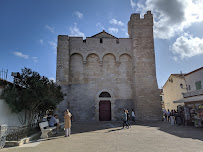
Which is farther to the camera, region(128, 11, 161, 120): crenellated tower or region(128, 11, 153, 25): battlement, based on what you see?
region(128, 11, 153, 25): battlement

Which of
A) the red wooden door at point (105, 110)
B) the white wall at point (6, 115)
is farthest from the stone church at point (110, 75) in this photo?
the white wall at point (6, 115)

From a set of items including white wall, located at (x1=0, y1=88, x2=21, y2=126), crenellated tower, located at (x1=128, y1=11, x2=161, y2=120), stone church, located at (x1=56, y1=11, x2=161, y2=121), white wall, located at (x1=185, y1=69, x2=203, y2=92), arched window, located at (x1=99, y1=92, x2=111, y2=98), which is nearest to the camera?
white wall, located at (x1=0, y1=88, x2=21, y2=126)

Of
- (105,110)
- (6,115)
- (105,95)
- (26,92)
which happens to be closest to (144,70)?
(105,95)

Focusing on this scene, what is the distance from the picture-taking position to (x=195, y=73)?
16.0 metres

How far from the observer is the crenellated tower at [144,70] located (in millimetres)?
15531

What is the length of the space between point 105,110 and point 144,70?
5.93 metres

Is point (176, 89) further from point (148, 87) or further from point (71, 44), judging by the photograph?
point (71, 44)

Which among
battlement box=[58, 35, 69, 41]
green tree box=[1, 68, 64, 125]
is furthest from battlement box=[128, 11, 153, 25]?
green tree box=[1, 68, 64, 125]

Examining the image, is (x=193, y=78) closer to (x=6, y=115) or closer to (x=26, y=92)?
(x=26, y=92)

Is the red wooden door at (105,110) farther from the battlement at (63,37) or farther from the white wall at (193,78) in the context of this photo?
the white wall at (193,78)

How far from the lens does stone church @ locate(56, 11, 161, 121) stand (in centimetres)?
1569

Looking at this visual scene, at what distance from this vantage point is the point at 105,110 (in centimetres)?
1614

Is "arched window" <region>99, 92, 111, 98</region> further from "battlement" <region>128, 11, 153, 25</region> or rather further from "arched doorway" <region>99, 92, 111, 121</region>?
"battlement" <region>128, 11, 153, 25</region>

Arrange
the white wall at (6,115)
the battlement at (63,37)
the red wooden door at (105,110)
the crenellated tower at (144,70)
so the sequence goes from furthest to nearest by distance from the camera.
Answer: the battlement at (63,37)
the red wooden door at (105,110)
the crenellated tower at (144,70)
the white wall at (6,115)
